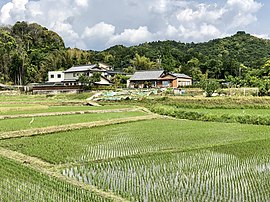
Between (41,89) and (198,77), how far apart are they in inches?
973

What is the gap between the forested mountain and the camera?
5219cm

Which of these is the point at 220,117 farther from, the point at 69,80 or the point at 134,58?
the point at 134,58

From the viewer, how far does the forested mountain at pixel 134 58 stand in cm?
5219

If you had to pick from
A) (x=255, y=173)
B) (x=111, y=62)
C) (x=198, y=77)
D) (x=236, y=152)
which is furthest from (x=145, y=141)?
(x=111, y=62)

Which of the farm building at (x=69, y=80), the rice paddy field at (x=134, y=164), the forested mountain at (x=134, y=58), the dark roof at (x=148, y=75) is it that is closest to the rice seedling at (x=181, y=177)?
the rice paddy field at (x=134, y=164)

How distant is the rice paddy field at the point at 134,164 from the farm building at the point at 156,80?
30.7 meters

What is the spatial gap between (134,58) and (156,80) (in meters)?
23.7

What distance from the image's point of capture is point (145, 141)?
12156mm

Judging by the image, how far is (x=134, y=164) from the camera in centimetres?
872

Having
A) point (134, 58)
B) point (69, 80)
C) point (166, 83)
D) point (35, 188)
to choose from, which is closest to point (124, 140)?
point (35, 188)

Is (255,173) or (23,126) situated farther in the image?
(23,126)

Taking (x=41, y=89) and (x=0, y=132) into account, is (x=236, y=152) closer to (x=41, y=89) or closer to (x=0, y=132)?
(x=0, y=132)

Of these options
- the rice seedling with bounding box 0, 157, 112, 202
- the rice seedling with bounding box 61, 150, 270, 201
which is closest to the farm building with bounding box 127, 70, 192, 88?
the rice seedling with bounding box 61, 150, 270, 201

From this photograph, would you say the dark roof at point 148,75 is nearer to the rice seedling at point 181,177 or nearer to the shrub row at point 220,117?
the shrub row at point 220,117
